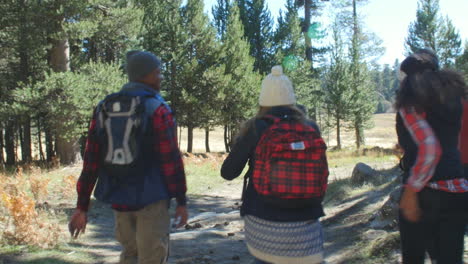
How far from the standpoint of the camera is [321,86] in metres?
42.4

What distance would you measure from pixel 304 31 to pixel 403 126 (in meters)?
36.8

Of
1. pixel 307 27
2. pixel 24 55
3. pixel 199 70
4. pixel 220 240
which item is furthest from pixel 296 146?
pixel 307 27

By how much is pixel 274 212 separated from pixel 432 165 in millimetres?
987

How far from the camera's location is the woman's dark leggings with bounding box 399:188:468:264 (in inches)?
101

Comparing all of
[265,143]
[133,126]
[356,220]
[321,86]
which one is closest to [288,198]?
[265,143]

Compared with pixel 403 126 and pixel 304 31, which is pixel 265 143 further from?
pixel 304 31

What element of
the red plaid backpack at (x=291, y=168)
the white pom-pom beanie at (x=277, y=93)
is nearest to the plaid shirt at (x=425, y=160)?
the red plaid backpack at (x=291, y=168)

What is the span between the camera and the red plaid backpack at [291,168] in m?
2.53

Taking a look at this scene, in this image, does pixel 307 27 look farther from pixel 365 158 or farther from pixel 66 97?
pixel 66 97

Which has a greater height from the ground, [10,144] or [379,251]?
[10,144]

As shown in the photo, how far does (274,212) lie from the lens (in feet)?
8.48

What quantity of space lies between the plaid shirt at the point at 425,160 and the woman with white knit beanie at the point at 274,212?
0.60m

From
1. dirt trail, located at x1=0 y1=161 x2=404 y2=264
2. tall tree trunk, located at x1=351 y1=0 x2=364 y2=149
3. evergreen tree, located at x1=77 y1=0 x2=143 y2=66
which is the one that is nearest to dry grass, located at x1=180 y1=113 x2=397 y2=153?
tall tree trunk, located at x1=351 y1=0 x2=364 y2=149

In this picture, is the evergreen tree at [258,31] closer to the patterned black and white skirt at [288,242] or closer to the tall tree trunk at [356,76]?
the tall tree trunk at [356,76]
